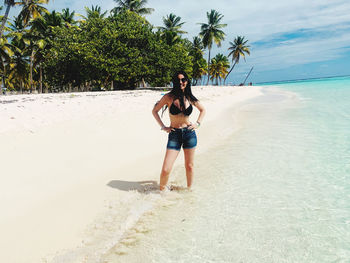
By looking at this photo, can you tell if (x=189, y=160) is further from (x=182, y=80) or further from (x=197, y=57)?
(x=197, y=57)

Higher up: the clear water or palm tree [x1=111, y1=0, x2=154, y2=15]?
palm tree [x1=111, y1=0, x2=154, y2=15]

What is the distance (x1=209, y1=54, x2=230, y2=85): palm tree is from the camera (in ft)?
244

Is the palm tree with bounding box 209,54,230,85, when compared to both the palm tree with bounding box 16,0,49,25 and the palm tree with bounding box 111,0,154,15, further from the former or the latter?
the palm tree with bounding box 16,0,49,25

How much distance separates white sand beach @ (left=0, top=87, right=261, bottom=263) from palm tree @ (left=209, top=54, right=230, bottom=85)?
2758 inches

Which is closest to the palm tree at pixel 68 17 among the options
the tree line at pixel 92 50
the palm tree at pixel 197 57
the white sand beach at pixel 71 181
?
the tree line at pixel 92 50

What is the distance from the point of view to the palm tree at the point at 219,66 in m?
74.4

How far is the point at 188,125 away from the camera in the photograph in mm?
3670

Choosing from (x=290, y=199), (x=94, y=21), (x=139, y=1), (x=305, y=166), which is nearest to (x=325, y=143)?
(x=305, y=166)

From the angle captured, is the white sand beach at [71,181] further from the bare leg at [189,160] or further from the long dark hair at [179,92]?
the long dark hair at [179,92]

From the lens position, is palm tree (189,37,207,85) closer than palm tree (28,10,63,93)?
No

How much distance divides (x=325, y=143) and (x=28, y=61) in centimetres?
4469

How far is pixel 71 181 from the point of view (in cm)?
427

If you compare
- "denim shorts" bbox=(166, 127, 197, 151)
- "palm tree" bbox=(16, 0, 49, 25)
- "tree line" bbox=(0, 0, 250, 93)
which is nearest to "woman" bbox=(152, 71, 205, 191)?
"denim shorts" bbox=(166, 127, 197, 151)

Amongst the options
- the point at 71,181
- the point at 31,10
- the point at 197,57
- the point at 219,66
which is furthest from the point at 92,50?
the point at 219,66
